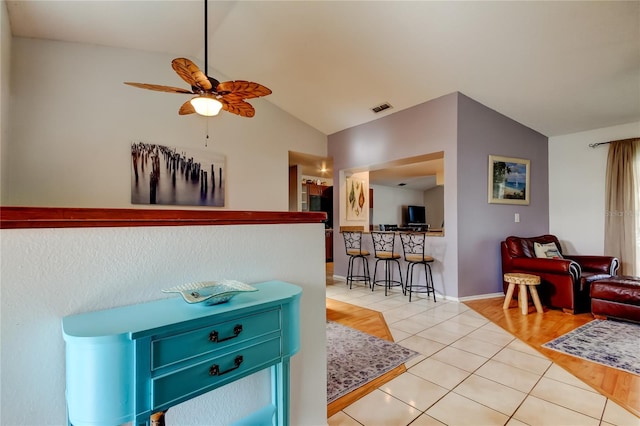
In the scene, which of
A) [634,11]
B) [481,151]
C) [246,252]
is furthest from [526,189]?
[246,252]

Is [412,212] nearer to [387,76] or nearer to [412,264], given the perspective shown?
[412,264]

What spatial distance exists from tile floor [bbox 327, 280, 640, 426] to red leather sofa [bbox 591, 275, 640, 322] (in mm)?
1315

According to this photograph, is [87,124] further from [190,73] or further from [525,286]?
[525,286]

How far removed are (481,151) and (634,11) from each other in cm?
195

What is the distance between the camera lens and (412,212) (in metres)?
9.92

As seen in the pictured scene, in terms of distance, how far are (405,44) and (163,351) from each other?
3.76 m

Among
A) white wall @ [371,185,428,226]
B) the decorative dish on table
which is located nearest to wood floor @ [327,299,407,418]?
the decorative dish on table

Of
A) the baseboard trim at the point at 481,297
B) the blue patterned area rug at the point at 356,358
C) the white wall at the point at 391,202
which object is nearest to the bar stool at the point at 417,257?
the baseboard trim at the point at 481,297

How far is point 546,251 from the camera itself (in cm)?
424

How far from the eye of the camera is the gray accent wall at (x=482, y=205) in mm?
4129

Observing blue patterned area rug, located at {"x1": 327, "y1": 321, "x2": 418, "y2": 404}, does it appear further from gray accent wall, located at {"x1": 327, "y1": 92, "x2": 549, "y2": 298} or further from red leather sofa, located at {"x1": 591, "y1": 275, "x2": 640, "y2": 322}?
red leather sofa, located at {"x1": 591, "y1": 275, "x2": 640, "y2": 322}

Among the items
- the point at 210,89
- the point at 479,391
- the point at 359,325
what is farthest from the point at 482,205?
the point at 210,89

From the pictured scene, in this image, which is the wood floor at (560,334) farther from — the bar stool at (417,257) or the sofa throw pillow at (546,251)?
the sofa throw pillow at (546,251)

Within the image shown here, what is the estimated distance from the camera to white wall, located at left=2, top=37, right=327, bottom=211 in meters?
3.39
